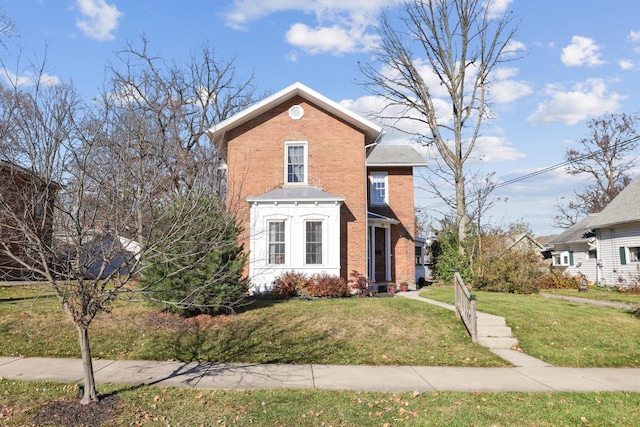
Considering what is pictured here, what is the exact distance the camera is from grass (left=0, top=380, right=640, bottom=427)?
5703mm

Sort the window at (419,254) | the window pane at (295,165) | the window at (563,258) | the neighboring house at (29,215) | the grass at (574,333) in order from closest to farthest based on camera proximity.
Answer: the neighboring house at (29,215), the grass at (574,333), the window pane at (295,165), the window at (419,254), the window at (563,258)

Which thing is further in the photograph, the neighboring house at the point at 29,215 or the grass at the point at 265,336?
the grass at the point at 265,336

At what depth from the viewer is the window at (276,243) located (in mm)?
16906

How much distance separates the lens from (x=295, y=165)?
1858 cm

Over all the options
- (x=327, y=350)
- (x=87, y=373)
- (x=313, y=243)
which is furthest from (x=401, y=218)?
(x=87, y=373)

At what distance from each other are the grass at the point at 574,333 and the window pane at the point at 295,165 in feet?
27.9

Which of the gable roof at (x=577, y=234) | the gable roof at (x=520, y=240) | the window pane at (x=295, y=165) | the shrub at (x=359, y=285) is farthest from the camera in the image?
the gable roof at (x=577, y=234)

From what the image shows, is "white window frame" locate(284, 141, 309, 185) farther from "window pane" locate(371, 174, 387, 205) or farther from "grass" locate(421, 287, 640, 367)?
"grass" locate(421, 287, 640, 367)

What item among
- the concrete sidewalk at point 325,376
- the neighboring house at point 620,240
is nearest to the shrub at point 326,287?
the concrete sidewalk at point 325,376

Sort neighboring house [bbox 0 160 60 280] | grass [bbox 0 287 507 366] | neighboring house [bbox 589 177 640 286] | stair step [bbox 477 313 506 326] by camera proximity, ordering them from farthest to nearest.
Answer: neighboring house [bbox 589 177 640 286] → stair step [bbox 477 313 506 326] → grass [bbox 0 287 507 366] → neighboring house [bbox 0 160 60 280]

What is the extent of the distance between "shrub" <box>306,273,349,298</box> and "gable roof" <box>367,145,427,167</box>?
328 inches

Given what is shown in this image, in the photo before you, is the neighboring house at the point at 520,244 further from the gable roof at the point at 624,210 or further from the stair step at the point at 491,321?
the stair step at the point at 491,321

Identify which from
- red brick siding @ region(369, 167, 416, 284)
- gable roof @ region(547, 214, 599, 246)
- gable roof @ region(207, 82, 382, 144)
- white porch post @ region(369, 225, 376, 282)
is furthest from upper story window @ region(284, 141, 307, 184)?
gable roof @ region(547, 214, 599, 246)

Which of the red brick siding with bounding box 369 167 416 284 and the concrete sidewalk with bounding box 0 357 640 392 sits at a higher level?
the red brick siding with bounding box 369 167 416 284
